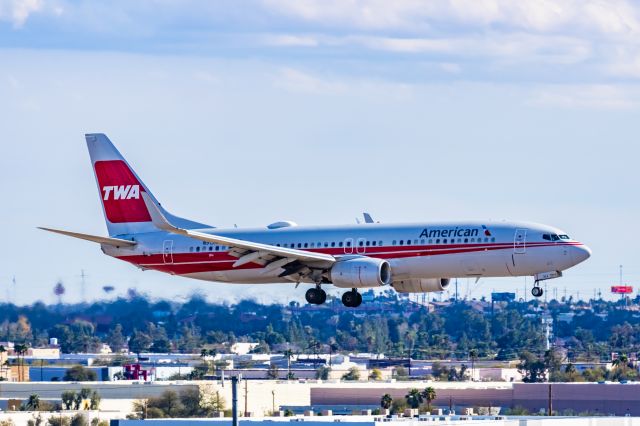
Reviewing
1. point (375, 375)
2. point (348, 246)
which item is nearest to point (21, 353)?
point (375, 375)

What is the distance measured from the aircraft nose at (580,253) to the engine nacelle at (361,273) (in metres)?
9.00

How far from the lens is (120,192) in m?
98.6

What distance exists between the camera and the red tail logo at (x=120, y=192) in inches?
3819

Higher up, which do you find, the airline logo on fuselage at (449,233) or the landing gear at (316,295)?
the airline logo on fuselage at (449,233)

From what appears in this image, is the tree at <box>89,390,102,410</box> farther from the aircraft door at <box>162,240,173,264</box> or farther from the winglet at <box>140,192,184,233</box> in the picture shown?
the aircraft door at <box>162,240,173,264</box>

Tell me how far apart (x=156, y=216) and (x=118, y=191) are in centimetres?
1126

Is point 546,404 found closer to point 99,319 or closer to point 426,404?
point 426,404

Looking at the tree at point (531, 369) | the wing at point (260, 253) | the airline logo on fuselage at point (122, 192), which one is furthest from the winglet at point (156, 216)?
the tree at point (531, 369)

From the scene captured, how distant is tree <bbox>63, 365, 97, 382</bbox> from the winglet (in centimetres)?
4874

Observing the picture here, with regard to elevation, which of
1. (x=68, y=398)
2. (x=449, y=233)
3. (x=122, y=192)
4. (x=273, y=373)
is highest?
(x=122, y=192)

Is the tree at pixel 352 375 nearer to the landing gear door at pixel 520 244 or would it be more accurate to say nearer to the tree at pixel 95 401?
the tree at pixel 95 401

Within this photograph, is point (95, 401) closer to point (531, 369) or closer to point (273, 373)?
point (273, 373)

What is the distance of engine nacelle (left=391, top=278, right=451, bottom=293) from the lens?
3568 inches

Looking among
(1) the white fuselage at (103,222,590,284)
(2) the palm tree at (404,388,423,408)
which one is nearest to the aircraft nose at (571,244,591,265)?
(1) the white fuselage at (103,222,590,284)
